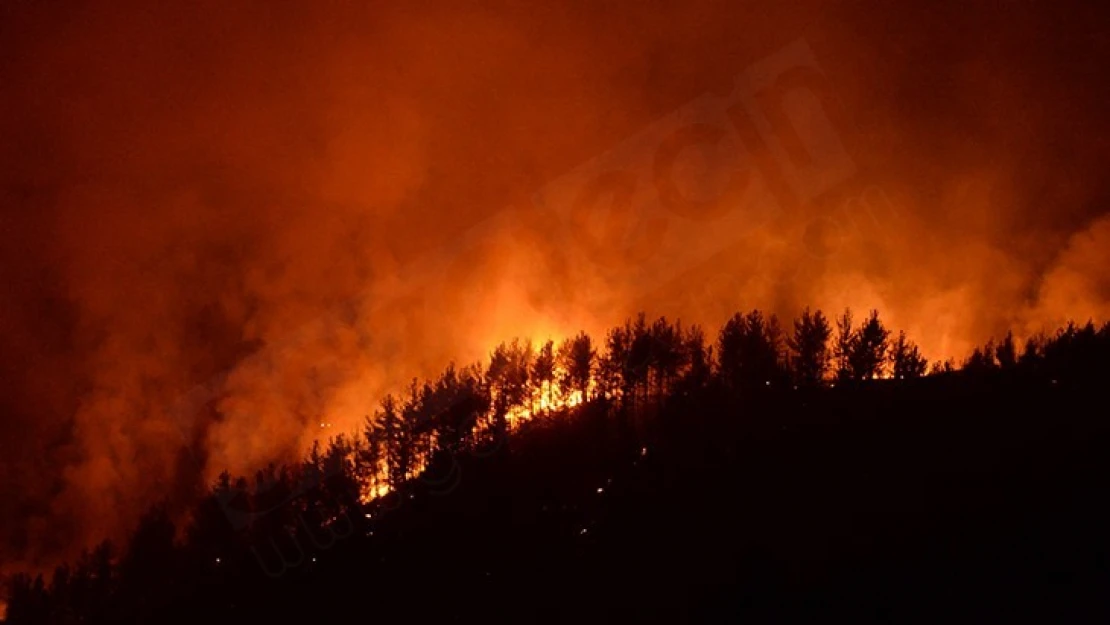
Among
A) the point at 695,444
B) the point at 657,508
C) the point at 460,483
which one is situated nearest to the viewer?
the point at 657,508

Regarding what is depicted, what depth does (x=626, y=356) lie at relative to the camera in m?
55.0

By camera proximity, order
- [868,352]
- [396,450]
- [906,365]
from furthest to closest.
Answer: [906,365] → [868,352] → [396,450]

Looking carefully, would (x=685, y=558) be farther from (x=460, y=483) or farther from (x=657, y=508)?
(x=460, y=483)

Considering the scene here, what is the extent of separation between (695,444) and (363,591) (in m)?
17.3

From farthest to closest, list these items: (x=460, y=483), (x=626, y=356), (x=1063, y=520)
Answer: (x=626, y=356) → (x=460, y=483) → (x=1063, y=520)

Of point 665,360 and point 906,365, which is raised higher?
point 665,360

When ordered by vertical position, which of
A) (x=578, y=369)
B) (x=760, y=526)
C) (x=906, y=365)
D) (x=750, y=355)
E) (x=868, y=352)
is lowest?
(x=760, y=526)

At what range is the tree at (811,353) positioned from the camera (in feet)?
168

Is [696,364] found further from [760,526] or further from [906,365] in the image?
[760,526]

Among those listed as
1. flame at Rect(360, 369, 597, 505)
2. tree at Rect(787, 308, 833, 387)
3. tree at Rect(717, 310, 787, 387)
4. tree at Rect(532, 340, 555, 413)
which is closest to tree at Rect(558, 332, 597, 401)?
flame at Rect(360, 369, 597, 505)

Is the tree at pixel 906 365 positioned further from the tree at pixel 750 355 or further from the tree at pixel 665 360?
the tree at pixel 665 360

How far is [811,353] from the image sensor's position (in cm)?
5231

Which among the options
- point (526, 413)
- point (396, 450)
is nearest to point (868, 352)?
point (526, 413)

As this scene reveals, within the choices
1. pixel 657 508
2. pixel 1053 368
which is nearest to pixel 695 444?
pixel 657 508
